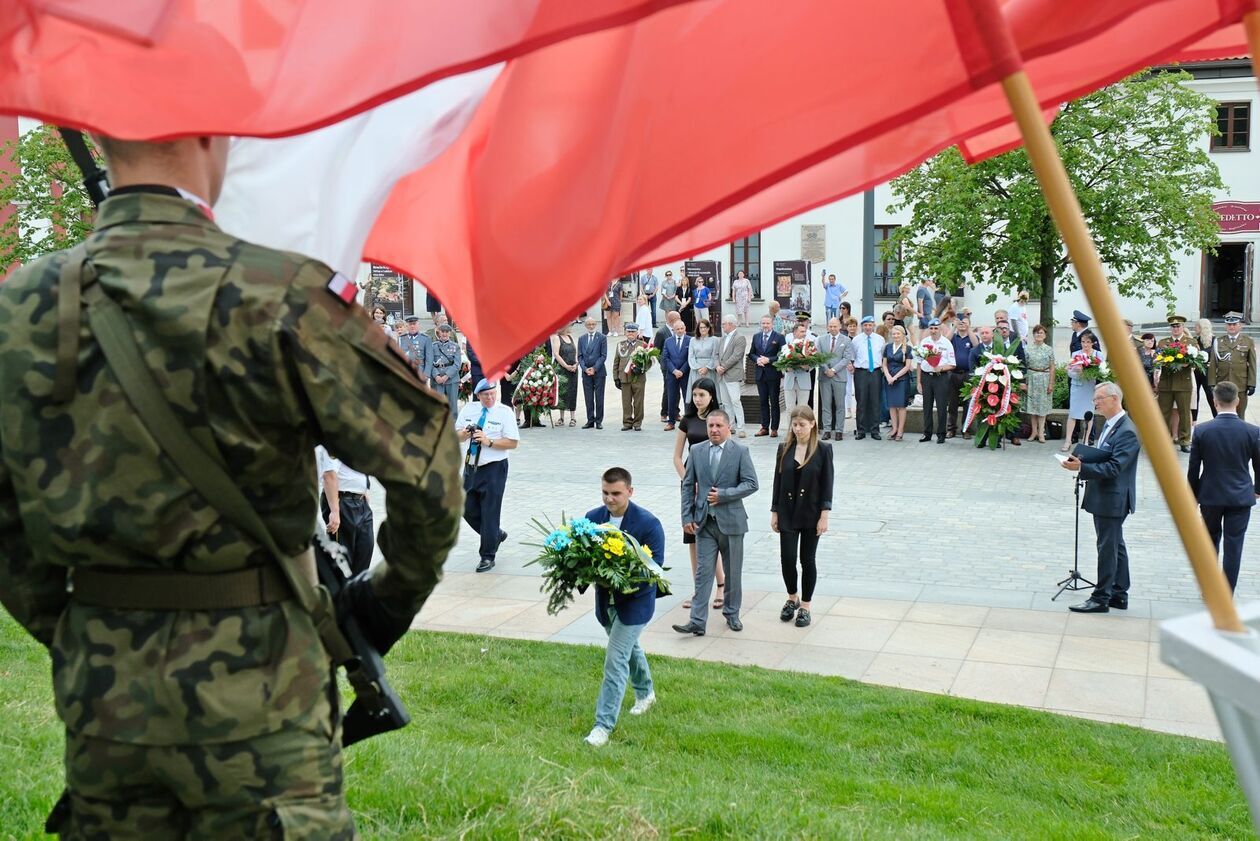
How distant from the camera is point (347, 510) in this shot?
1043 cm

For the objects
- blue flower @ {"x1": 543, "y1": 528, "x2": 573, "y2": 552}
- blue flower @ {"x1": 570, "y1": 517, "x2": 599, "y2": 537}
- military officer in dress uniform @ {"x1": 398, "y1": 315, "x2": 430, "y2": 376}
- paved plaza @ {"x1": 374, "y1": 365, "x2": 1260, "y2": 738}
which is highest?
military officer in dress uniform @ {"x1": 398, "y1": 315, "x2": 430, "y2": 376}

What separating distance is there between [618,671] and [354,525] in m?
2.96

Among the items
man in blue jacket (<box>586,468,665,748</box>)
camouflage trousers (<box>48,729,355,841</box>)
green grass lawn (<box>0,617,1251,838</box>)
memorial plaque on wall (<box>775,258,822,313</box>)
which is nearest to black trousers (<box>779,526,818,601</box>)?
green grass lawn (<box>0,617,1251,838</box>)

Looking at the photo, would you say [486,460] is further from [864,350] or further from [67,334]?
[864,350]

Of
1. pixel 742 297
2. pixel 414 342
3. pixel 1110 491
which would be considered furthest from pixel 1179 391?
pixel 742 297

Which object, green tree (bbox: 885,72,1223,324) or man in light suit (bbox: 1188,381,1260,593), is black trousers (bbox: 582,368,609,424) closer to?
green tree (bbox: 885,72,1223,324)

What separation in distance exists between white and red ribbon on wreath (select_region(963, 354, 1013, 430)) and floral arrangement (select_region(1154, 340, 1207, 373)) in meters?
2.33

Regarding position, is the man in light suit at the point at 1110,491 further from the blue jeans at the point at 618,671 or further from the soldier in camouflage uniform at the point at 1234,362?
the soldier in camouflage uniform at the point at 1234,362

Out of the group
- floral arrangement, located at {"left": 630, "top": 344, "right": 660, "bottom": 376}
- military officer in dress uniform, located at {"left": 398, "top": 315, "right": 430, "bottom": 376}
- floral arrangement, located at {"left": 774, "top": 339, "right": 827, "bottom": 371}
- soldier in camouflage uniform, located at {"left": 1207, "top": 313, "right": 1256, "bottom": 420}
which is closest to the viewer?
soldier in camouflage uniform, located at {"left": 1207, "top": 313, "right": 1256, "bottom": 420}

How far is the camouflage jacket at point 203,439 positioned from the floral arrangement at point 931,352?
1993cm

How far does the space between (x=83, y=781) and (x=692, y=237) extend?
2043 mm

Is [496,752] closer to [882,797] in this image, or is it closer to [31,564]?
[882,797]

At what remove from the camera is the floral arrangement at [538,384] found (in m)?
24.7

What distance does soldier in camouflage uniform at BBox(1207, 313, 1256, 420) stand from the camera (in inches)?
843
